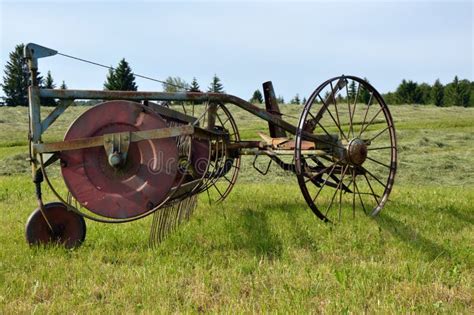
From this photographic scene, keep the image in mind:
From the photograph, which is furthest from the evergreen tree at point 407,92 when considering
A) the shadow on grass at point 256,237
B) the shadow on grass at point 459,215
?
the shadow on grass at point 256,237

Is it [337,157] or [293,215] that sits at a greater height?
[337,157]

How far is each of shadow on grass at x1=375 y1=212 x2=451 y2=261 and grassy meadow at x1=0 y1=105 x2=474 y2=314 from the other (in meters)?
0.01

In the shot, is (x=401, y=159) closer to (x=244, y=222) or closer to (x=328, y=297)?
(x=244, y=222)

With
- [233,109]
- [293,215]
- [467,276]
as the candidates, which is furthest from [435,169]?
[233,109]

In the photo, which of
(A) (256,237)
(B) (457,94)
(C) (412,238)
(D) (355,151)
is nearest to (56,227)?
(A) (256,237)

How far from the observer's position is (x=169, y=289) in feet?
11.3

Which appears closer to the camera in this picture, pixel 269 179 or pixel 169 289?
pixel 169 289

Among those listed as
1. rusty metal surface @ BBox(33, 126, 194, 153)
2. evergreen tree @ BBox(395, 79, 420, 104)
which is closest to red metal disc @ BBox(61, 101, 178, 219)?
rusty metal surface @ BBox(33, 126, 194, 153)

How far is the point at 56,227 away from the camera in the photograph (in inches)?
185

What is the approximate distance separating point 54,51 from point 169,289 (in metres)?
2.86

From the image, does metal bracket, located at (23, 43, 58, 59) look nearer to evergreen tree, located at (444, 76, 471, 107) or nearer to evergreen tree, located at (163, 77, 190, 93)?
evergreen tree, located at (163, 77, 190, 93)

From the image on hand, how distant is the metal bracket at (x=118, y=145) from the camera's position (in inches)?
172

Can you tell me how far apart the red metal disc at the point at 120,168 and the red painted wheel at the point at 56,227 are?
18.9 inches

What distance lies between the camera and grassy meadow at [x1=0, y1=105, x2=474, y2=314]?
3.22 metres
